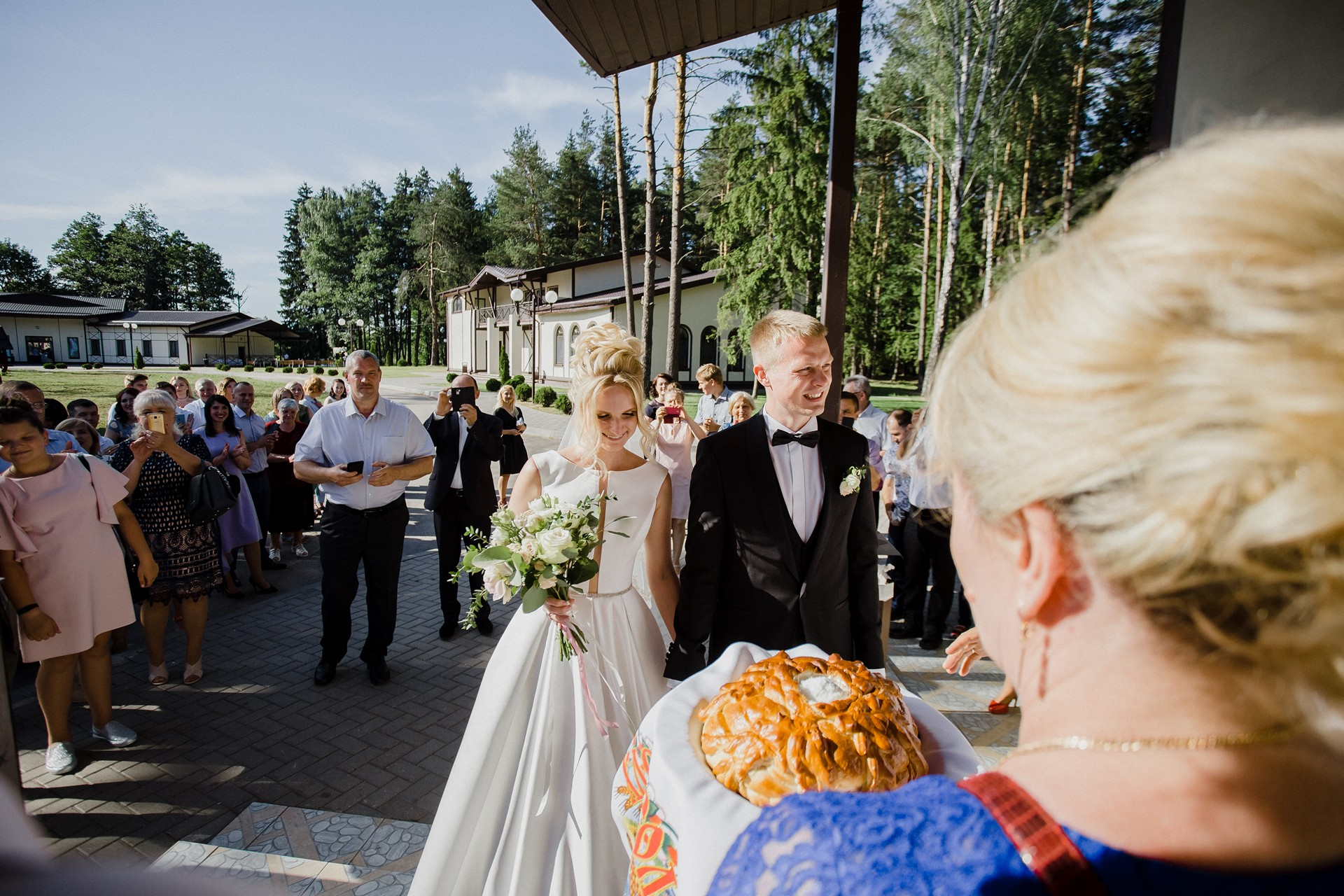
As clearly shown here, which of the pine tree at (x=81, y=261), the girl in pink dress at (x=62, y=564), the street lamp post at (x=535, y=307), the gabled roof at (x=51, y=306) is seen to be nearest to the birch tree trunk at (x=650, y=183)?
the girl in pink dress at (x=62, y=564)

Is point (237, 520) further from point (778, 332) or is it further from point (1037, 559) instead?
point (1037, 559)

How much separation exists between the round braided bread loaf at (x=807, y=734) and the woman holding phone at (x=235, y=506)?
6548 millimetres

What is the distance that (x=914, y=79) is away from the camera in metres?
20.8

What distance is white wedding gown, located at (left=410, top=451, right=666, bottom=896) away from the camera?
266 centimetres

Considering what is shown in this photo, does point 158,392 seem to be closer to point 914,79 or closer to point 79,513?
point 79,513

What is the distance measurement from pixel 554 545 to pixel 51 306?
8914cm

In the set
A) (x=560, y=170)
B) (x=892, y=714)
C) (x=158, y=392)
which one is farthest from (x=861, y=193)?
(x=892, y=714)

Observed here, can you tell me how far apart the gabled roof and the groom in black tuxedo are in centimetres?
8028

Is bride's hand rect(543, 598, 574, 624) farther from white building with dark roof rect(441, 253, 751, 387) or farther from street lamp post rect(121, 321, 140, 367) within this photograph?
street lamp post rect(121, 321, 140, 367)

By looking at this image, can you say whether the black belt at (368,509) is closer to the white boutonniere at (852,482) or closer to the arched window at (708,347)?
the white boutonniere at (852,482)

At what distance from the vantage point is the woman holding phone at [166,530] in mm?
4801

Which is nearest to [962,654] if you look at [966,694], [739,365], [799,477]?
[799,477]

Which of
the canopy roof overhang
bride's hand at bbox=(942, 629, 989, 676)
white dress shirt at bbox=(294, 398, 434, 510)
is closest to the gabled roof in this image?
white dress shirt at bbox=(294, 398, 434, 510)

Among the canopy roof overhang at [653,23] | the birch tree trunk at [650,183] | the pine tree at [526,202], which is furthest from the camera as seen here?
the pine tree at [526,202]
